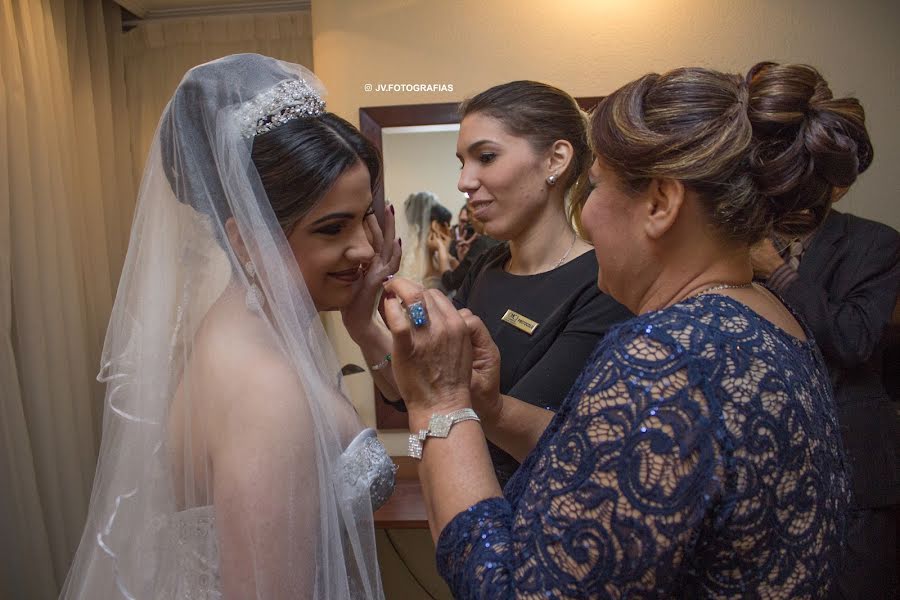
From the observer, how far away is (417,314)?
38.0 inches

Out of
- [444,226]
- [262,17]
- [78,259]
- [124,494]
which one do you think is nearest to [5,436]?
[78,259]

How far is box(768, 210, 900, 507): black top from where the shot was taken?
5.67ft

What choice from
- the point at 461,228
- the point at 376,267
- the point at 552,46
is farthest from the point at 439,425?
the point at 552,46

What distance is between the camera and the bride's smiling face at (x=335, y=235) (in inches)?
47.7

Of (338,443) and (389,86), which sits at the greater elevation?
(389,86)

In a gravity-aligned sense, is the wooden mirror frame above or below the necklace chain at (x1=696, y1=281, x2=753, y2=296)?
below

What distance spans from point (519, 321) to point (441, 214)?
3.12 ft

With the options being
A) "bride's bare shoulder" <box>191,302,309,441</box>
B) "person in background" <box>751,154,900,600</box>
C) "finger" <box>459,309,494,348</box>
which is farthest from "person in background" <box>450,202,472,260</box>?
"bride's bare shoulder" <box>191,302,309,441</box>

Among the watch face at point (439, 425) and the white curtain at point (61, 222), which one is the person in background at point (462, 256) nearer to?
the white curtain at point (61, 222)

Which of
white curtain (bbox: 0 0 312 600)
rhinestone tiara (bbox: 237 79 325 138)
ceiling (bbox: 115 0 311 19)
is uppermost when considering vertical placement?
ceiling (bbox: 115 0 311 19)

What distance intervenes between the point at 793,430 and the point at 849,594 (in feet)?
4.15

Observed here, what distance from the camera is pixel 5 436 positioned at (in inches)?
85.4

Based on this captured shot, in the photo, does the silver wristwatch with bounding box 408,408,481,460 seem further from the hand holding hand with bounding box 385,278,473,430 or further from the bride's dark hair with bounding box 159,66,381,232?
the bride's dark hair with bounding box 159,66,381,232

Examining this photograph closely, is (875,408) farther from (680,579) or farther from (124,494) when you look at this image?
(124,494)
